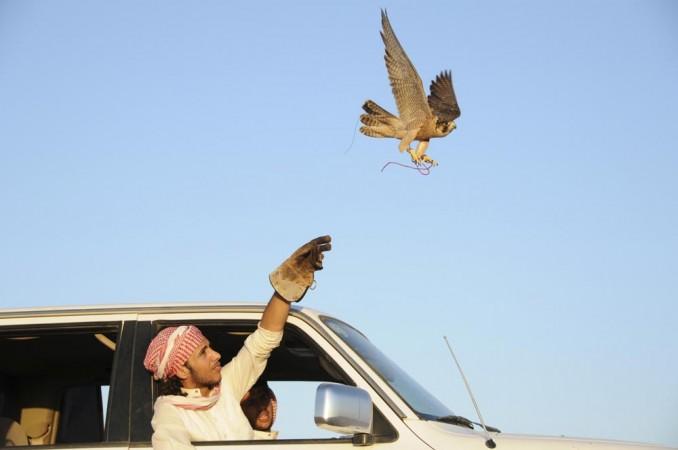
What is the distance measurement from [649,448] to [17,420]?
392cm

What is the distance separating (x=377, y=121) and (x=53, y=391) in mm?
5672

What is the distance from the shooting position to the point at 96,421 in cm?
707

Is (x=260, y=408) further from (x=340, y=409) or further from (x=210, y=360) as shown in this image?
(x=340, y=409)

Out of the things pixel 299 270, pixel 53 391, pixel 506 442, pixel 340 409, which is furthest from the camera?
pixel 53 391

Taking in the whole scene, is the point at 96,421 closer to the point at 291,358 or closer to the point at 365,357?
the point at 291,358

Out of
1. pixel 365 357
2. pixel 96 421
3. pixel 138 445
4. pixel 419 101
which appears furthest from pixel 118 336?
pixel 419 101

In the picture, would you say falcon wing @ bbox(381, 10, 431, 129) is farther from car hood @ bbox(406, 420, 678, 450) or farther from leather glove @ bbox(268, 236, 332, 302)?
car hood @ bbox(406, 420, 678, 450)

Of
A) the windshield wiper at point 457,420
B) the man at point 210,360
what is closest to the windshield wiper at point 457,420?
the windshield wiper at point 457,420

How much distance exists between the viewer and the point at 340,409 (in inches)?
174

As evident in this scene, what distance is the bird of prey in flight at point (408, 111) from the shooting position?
11570mm

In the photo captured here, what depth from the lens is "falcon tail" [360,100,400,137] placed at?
1166 centimetres

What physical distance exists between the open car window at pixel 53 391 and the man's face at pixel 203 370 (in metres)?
1.10

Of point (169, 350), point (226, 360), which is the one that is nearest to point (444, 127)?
point (226, 360)

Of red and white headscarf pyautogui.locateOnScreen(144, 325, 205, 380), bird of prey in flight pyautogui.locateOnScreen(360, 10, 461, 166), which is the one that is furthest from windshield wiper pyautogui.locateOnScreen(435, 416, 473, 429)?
bird of prey in flight pyautogui.locateOnScreen(360, 10, 461, 166)
